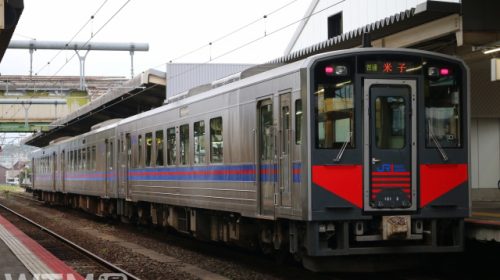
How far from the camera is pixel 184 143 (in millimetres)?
14430

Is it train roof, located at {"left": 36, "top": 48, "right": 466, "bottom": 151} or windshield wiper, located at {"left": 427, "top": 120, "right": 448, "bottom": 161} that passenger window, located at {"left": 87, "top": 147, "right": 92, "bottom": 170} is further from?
windshield wiper, located at {"left": 427, "top": 120, "right": 448, "bottom": 161}

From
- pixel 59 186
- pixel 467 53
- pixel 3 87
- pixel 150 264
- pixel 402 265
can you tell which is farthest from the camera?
pixel 3 87

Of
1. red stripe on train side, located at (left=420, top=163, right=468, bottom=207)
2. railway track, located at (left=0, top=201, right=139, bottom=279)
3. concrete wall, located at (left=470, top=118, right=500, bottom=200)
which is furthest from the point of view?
concrete wall, located at (left=470, top=118, right=500, bottom=200)

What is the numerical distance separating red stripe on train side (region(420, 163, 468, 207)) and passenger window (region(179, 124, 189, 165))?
567 centimetres

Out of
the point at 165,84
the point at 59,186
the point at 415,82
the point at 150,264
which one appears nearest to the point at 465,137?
the point at 415,82

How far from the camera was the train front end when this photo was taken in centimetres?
931

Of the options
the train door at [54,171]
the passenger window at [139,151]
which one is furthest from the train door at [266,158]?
the train door at [54,171]

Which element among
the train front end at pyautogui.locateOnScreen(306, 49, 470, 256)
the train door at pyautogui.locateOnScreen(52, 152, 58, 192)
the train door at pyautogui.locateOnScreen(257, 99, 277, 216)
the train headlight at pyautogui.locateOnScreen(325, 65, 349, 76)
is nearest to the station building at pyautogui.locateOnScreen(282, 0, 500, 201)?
the train front end at pyautogui.locateOnScreen(306, 49, 470, 256)

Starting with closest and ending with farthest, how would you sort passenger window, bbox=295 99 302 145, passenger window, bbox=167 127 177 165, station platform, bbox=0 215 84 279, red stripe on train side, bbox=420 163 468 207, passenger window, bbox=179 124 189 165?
passenger window, bbox=295 99 302 145 → red stripe on train side, bbox=420 163 468 207 → station platform, bbox=0 215 84 279 → passenger window, bbox=179 124 189 165 → passenger window, bbox=167 127 177 165

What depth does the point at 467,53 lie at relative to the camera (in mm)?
14281

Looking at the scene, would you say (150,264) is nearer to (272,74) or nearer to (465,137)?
(272,74)

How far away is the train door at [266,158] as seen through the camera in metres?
10.4

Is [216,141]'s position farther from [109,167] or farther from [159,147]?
[109,167]

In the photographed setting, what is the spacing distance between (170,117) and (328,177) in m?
6.72
